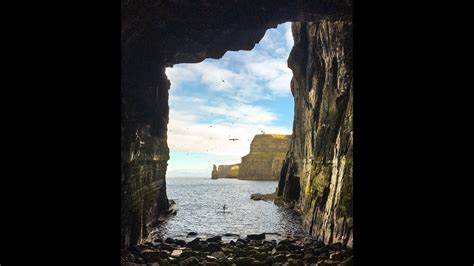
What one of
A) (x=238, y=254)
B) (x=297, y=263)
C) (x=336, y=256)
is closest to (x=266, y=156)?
(x=238, y=254)

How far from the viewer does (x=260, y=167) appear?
567ft

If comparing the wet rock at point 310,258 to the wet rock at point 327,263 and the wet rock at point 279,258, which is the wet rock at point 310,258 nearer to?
the wet rock at point 327,263

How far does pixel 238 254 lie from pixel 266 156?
153310 mm

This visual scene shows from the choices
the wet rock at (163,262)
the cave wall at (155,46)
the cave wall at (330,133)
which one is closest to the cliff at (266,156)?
the cave wall at (330,133)

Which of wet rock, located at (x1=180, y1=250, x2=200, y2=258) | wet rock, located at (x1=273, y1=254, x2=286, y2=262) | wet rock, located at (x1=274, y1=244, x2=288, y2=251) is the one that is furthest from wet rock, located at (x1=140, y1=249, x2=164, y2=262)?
wet rock, located at (x1=274, y1=244, x2=288, y2=251)

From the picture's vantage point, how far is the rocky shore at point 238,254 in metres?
12.6

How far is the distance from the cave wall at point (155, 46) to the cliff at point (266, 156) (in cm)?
13913

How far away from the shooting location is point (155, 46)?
18391 mm

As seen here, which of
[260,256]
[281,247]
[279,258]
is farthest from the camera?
[281,247]

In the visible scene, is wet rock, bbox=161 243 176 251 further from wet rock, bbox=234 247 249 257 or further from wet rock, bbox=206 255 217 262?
wet rock, bbox=234 247 249 257

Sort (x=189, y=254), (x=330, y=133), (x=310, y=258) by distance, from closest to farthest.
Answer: (x=310, y=258)
(x=189, y=254)
(x=330, y=133)

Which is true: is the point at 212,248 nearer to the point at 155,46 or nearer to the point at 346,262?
the point at 346,262

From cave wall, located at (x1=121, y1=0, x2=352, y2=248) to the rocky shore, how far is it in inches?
51.3
